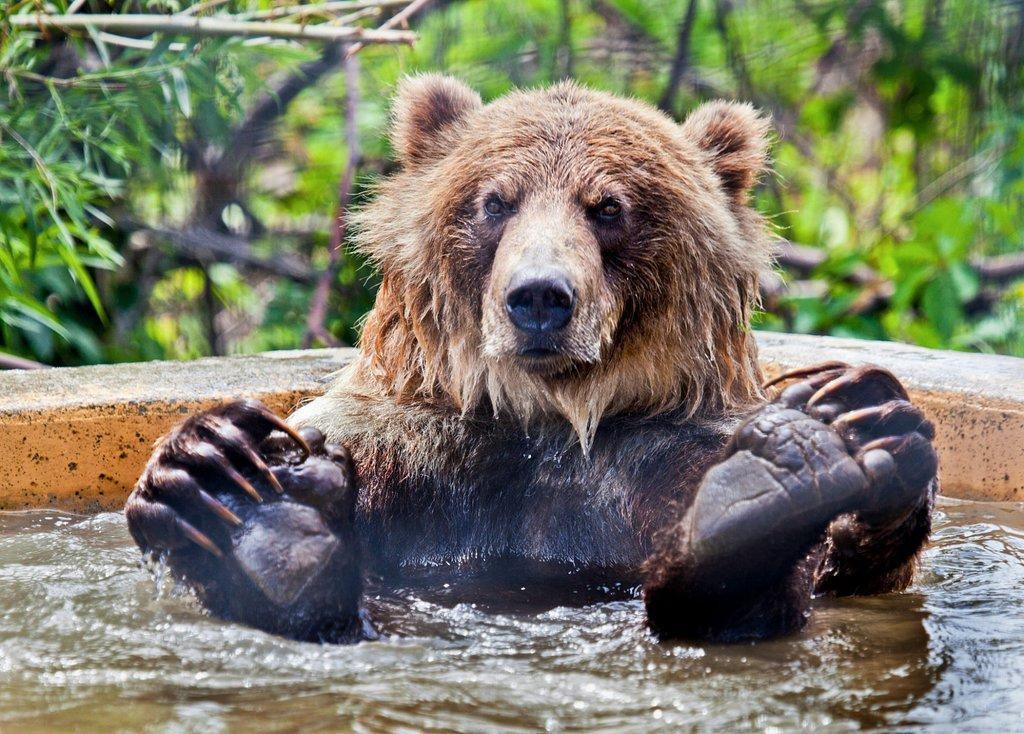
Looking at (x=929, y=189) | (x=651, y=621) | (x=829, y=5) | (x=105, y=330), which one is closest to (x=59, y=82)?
(x=105, y=330)

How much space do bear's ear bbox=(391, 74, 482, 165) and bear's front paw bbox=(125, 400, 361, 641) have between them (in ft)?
3.99

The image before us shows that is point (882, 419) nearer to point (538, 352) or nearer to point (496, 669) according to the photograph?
point (538, 352)

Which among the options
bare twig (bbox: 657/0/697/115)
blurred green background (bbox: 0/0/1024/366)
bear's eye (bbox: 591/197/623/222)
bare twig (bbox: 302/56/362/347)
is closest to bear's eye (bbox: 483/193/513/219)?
bear's eye (bbox: 591/197/623/222)

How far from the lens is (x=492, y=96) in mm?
6754

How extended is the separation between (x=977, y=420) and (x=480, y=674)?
2.22 m

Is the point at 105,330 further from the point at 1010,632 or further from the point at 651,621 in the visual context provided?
the point at 1010,632

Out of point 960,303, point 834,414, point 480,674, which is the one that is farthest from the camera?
point 960,303

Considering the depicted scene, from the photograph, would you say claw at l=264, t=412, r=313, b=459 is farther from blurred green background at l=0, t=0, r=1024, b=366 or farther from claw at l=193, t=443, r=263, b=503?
blurred green background at l=0, t=0, r=1024, b=366

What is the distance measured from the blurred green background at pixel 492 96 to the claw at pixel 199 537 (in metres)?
2.97

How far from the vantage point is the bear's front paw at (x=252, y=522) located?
2775 millimetres

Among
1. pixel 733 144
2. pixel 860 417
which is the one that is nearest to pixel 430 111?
pixel 733 144

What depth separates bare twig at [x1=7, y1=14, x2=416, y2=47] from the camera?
433 centimetres

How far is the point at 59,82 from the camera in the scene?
4762mm

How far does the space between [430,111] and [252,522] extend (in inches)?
61.7
